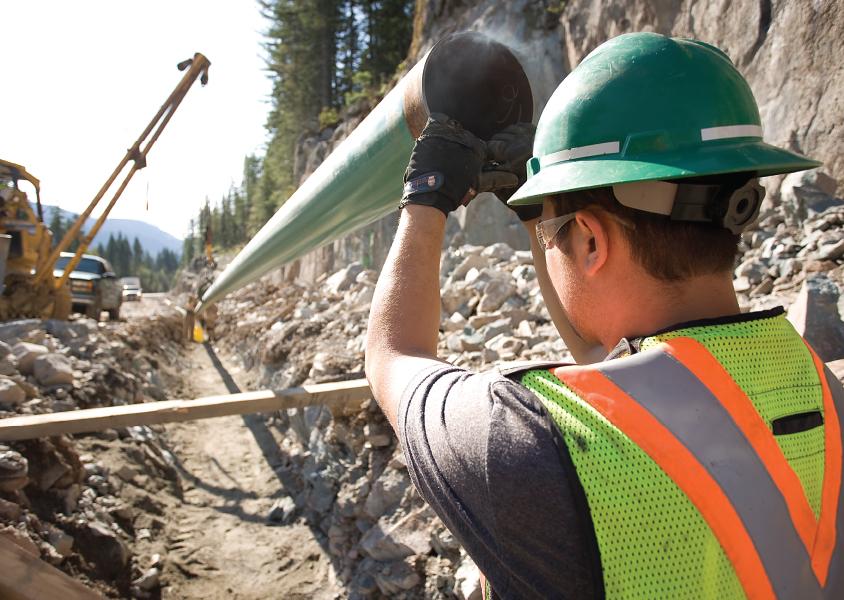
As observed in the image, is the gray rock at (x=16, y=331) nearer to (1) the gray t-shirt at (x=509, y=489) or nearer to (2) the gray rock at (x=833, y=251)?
(1) the gray t-shirt at (x=509, y=489)

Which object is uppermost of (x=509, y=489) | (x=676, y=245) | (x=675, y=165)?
(x=675, y=165)

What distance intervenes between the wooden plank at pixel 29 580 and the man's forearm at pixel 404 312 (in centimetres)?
182

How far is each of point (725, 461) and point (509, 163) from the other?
3.74ft

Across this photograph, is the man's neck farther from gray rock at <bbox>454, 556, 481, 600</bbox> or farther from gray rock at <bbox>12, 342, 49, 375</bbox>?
gray rock at <bbox>12, 342, 49, 375</bbox>

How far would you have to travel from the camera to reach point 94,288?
51.0ft

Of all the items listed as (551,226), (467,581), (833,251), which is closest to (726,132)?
(551,226)

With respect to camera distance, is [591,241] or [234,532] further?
[234,532]

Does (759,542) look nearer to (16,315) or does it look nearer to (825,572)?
(825,572)

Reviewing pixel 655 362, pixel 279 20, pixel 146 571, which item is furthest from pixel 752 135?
pixel 279 20

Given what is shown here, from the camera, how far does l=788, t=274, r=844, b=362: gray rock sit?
9.66 feet

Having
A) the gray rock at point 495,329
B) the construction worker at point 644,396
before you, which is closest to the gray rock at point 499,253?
the gray rock at point 495,329

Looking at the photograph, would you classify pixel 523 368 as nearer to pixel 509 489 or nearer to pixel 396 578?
pixel 509 489

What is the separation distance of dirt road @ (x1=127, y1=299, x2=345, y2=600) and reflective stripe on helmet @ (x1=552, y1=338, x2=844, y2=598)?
3.94 meters

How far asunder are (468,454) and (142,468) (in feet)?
18.5
